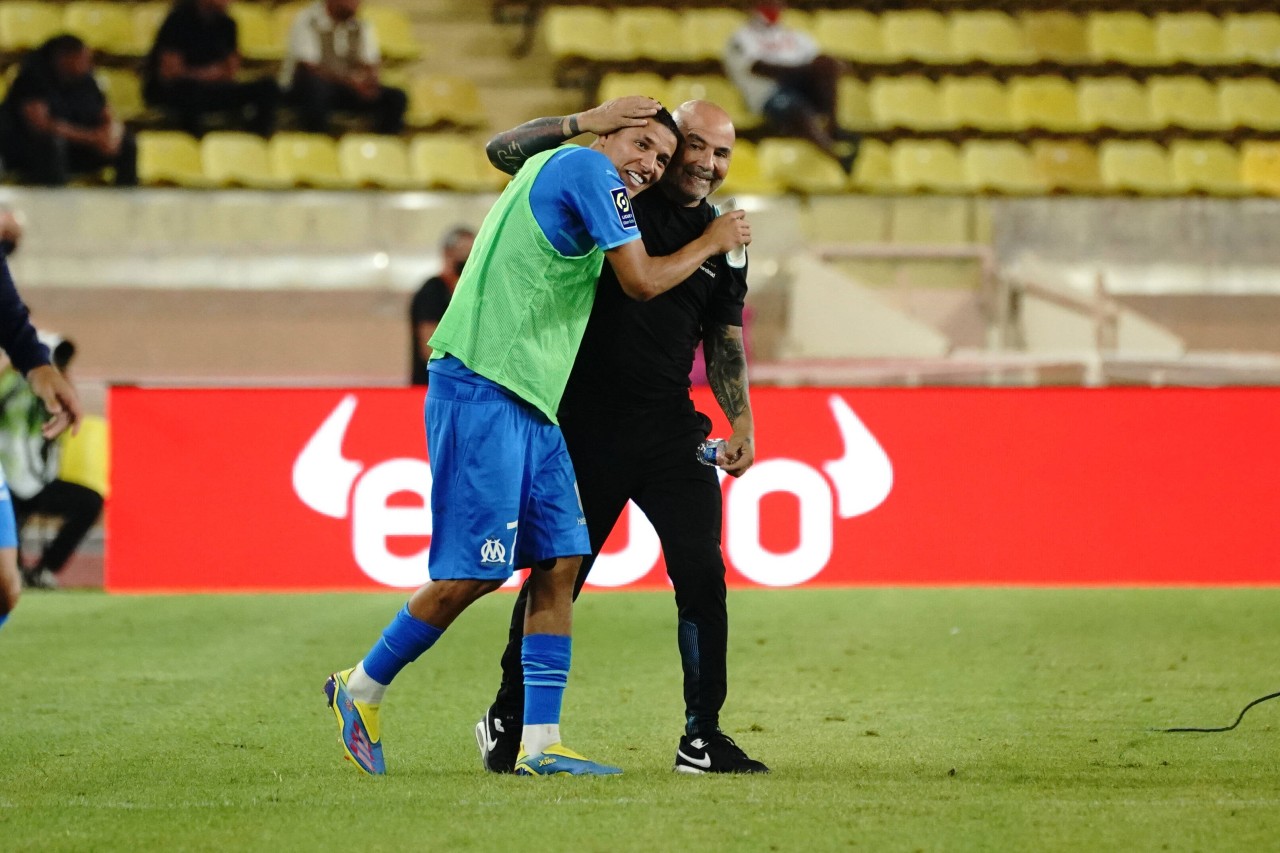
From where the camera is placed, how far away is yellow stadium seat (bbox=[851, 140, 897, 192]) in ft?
52.6

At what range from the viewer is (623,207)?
478 centimetres

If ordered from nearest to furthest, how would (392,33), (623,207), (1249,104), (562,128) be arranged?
(623,207)
(562,128)
(392,33)
(1249,104)

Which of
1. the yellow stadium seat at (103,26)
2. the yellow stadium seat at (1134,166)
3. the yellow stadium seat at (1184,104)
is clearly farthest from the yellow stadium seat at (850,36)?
the yellow stadium seat at (103,26)

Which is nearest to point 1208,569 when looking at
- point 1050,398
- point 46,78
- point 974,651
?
point 1050,398

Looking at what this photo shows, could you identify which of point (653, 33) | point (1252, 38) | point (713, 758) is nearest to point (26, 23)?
point (653, 33)

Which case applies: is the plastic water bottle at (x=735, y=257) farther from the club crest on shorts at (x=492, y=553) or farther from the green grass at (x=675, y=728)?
the green grass at (x=675, y=728)

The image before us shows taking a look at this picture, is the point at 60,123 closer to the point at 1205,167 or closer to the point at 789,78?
the point at 789,78

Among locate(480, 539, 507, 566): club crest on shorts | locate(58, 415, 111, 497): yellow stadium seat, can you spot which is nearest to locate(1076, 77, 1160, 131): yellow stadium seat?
locate(58, 415, 111, 497): yellow stadium seat

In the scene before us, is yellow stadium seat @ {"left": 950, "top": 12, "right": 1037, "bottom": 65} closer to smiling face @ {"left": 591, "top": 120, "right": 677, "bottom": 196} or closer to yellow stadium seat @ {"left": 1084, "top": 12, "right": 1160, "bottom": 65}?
yellow stadium seat @ {"left": 1084, "top": 12, "right": 1160, "bottom": 65}

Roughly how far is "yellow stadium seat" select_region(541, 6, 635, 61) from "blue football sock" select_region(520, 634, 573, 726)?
40.3 feet

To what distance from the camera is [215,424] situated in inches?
405

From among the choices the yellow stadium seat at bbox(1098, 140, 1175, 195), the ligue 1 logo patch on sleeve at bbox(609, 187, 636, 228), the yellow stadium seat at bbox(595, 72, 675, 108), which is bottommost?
the yellow stadium seat at bbox(1098, 140, 1175, 195)

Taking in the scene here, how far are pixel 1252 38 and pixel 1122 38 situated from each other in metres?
1.29

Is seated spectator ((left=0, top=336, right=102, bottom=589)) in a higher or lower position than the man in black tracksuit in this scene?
lower
